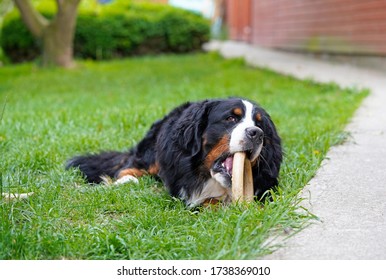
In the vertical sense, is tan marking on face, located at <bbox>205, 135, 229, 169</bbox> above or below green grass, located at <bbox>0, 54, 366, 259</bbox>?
above

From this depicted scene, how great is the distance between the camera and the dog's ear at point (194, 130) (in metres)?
→ 4.35

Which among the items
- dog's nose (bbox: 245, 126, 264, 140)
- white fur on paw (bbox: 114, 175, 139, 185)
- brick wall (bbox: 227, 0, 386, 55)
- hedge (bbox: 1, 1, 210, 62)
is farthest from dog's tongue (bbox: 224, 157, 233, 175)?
hedge (bbox: 1, 1, 210, 62)

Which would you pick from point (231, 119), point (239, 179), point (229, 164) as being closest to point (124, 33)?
point (231, 119)

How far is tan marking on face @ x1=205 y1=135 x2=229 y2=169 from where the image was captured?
4129mm

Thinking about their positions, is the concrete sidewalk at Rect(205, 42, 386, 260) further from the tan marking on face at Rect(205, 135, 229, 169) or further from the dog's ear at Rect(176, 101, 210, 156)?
the dog's ear at Rect(176, 101, 210, 156)

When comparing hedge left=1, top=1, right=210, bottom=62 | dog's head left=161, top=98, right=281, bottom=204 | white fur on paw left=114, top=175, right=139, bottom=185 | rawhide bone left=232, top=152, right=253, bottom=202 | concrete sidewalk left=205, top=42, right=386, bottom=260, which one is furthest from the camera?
hedge left=1, top=1, right=210, bottom=62

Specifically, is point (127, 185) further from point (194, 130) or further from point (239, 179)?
point (239, 179)

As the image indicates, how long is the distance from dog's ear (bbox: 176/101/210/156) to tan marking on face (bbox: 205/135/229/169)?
0.37 ft

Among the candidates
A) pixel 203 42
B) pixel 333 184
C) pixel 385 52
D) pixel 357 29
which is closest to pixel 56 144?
pixel 333 184

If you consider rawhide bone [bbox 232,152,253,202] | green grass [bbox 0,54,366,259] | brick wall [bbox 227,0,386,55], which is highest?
brick wall [bbox 227,0,386,55]

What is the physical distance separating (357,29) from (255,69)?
8.11 feet

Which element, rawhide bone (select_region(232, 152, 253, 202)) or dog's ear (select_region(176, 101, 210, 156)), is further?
dog's ear (select_region(176, 101, 210, 156))

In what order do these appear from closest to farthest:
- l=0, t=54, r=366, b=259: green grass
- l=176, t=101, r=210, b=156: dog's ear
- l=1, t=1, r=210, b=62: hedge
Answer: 1. l=0, t=54, r=366, b=259: green grass
2. l=176, t=101, r=210, b=156: dog's ear
3. l=1, t=1, r=210, b=62: hedge

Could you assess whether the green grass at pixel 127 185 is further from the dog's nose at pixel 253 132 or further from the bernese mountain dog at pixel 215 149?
the dog's nose at pixel 253 132
